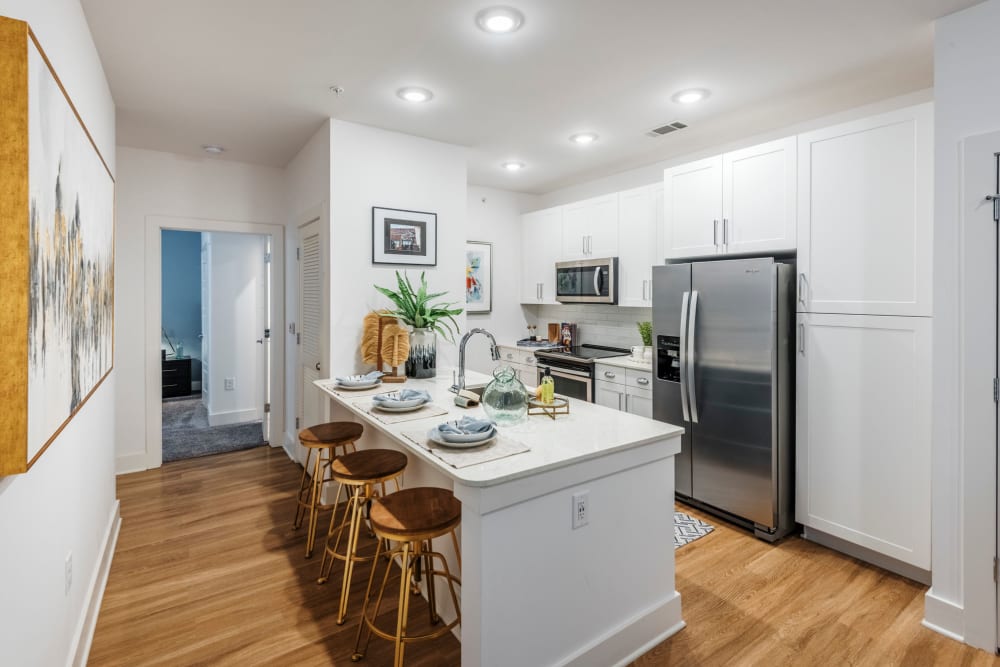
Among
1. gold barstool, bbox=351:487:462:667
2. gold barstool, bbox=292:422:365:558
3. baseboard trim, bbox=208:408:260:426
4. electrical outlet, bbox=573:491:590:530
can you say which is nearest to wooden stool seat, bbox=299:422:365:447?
gold barstool, bbox=292:422:365:558

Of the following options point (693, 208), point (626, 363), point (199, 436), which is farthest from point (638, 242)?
point (199, 436)

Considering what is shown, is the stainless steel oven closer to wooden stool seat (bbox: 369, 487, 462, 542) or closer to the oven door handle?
the oven door handle

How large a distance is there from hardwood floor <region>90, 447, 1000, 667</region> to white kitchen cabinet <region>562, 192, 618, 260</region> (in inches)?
95.0

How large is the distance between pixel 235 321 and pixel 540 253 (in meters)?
3.48

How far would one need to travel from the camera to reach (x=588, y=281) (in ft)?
14.9

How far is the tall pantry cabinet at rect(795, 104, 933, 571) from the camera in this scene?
2.44 m

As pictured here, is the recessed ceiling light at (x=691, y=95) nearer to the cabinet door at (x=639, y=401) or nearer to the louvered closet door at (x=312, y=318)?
the cabinet door at (x=639, y=401)

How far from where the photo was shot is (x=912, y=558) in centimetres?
248

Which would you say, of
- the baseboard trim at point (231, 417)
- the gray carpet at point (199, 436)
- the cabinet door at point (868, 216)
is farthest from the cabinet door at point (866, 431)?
the baseboard trim at point (231, 417)

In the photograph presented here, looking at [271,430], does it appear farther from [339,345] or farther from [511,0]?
[511,0]

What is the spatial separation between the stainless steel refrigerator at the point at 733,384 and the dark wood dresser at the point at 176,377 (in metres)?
6.64

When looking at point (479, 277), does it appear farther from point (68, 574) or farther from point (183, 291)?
point (183, 291)

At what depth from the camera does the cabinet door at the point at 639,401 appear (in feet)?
12.0

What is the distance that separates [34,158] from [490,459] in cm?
148
